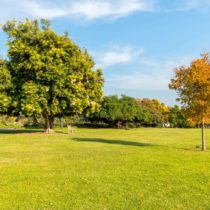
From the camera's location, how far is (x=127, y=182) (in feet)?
30.8

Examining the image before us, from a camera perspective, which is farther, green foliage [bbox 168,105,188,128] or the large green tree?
green foliage [bbox 168,105,188,128]

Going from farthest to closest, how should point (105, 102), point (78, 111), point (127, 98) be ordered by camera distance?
point (127, 98) < point (105, 102) < point (78, 111)

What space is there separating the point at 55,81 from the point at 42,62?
2197mm

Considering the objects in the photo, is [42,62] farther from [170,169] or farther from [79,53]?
[170,169]

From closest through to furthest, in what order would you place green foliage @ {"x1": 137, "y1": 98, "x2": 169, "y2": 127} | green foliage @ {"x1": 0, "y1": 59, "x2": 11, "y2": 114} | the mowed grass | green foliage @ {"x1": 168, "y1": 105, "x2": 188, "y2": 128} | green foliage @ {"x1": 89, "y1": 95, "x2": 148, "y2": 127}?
the mowed grass < green foliage @ {"x1": 0, "y1": 59, "x2": 11, "y2": 114} < green foliage @ {"x1": 89, "y1": 95, "x2": 148, "y2": 127} < green foliage @ {"x1": 137, "y1": 98, "x2": 169, "y2": 127} < green foliage @ {"x1": 168, "y1": 105, "x2": 188, "y2": 128}

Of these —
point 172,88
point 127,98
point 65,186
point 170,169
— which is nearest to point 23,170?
point 65,186

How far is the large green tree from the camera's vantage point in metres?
30.1

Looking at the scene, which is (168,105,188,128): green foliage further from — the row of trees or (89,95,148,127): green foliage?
(89,95,148,127): green foliage

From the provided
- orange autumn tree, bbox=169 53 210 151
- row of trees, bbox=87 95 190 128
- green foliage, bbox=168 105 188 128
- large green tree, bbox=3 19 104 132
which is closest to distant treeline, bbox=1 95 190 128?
row of trees, bbox=87 95 190 128

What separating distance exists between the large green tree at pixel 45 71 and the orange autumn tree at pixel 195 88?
47.3 ft

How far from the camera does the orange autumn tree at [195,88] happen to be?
17.6 m

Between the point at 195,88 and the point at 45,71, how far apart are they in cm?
1696

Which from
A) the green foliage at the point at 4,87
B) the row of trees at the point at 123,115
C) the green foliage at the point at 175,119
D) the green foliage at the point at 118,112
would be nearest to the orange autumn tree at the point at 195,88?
the green foliage at the point at 4,87

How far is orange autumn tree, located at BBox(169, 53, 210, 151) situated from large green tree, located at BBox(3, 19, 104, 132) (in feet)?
47.3
